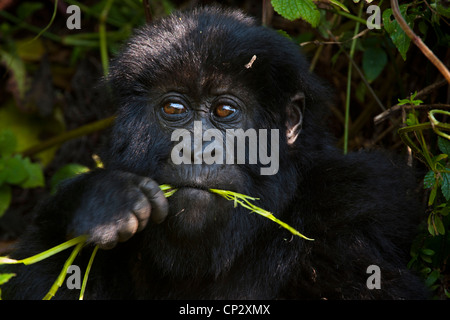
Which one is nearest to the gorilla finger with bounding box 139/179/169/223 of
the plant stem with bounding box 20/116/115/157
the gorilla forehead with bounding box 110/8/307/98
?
the gorilla forehead with bounding box 110/8/307/98

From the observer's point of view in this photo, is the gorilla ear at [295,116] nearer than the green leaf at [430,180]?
No

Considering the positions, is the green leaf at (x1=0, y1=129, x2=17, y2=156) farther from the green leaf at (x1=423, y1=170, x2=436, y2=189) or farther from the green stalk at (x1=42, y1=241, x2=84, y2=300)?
the green leaf at (x1=423, y1=170, x2=436, y2=189)

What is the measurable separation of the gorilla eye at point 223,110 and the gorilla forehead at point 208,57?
0.14m

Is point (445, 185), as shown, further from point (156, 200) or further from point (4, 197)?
point (4, 197)

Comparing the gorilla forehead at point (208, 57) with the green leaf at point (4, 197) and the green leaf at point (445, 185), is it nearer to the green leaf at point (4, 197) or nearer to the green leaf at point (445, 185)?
the green leaf at point (445, 185)

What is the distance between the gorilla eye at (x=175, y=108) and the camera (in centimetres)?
382

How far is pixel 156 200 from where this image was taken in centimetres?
338

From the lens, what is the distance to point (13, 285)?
4203 millimetres

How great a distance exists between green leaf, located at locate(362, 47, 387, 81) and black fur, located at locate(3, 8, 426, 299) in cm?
106

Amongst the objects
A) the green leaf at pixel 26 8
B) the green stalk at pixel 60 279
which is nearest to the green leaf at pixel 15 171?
the green leaf at pixel 26 8

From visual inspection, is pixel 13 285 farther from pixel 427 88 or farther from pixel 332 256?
pixel 427 88
